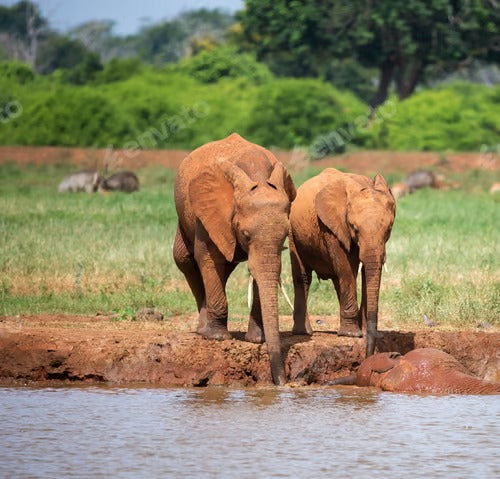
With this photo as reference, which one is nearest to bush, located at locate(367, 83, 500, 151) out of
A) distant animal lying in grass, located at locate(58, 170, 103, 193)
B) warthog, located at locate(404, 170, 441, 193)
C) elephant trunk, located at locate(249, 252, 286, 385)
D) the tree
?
warthog, located at locate(404, 170, 441, 193)

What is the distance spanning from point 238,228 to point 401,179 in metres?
25.1

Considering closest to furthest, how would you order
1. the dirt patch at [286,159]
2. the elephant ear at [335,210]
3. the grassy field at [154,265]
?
the elephant ear at [335,210], the grassy field at [154,265], the dirt patch at [286,159]

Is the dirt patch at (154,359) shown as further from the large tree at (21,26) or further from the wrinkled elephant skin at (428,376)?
the large tree at (21,26)

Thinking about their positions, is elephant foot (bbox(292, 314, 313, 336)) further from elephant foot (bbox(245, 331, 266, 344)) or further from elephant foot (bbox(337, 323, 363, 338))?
elephant foot (bbox(245, 331, 266, 344))

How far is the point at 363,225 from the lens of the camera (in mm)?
11867

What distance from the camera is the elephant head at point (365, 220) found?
38.3 ft

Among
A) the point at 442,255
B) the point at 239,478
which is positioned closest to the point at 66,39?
the point at 442,255

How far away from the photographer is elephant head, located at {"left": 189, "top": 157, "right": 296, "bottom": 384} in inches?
432


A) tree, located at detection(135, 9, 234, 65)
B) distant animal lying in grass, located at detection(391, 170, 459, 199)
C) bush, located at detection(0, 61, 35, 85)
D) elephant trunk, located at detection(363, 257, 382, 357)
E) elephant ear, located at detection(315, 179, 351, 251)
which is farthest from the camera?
tree, located at detection(135, 9, 234, 65)

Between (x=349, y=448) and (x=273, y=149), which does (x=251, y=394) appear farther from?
(x=273, y=149)

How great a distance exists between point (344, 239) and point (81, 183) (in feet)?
63.2

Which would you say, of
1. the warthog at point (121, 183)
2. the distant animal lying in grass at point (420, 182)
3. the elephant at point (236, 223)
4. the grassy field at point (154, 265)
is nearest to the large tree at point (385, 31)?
the distant animal lying in grass at point (420, 182)

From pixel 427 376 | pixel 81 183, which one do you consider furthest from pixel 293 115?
pixel 427 376

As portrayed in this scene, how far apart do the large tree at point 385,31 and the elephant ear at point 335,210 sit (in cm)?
3687
